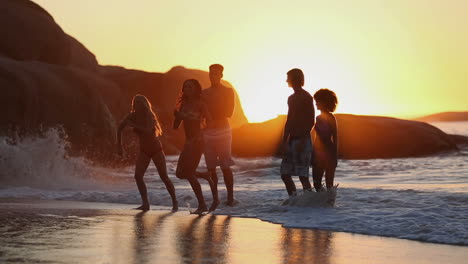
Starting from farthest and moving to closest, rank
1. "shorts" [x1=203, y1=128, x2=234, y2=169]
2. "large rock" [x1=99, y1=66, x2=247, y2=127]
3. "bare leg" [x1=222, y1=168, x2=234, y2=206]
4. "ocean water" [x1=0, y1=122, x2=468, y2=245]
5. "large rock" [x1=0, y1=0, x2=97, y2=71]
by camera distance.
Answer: "large rock" [x1=99, y1=66, x2=247, y2=127] < "large rock" [x1=0, y1=0, x2=97, y2=71] < "bare leg" [x1=222, y1=168, x2=234, y2=206] < "shorts" [x1=203, y1=128, x2=234, y2=169] < "ocean water" [x1=0, y1=122, x2=468, y2=245]

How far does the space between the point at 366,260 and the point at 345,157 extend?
22.1m

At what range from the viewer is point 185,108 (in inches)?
396

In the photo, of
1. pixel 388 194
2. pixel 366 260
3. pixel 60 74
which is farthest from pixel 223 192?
pixel 60 74

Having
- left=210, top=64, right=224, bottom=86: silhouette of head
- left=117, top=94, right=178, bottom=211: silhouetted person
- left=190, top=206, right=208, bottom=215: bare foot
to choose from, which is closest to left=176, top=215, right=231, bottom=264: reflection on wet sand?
left=190, top=206, right=208, bottom=215: bare foot

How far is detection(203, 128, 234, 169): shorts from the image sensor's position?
10.5 metres

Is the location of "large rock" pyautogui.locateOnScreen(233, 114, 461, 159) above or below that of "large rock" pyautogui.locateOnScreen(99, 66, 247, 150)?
below

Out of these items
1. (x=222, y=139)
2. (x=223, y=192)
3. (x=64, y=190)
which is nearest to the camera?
(x=222, y=139)

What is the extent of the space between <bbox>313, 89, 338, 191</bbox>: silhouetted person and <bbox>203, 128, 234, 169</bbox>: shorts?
3.94ft

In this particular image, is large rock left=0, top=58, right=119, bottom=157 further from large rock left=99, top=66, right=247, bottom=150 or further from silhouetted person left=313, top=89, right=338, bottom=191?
large rock left=99, top=66, right=247, bottom=150

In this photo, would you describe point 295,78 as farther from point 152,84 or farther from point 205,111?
point 152,84

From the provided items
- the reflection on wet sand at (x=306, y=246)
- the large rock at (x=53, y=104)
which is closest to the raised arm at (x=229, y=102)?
the reflection on wet sand at (x=306, y=246)

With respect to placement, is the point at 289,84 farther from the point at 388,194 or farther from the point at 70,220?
the point at 70,220

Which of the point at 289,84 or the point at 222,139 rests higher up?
the point at 289,84

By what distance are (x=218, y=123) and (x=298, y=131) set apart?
108 centimetres
